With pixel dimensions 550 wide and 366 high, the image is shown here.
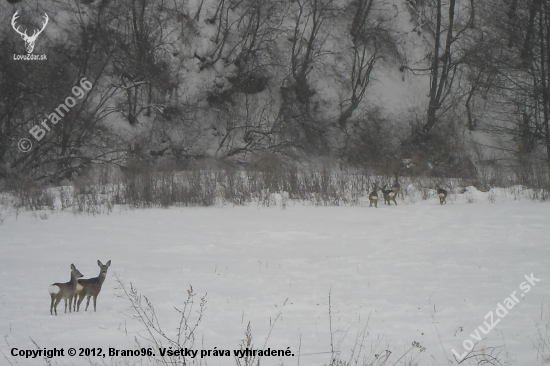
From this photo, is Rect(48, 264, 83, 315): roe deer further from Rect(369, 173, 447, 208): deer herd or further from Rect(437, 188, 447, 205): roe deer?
Rect(437, 188, 447, 205): roe deer

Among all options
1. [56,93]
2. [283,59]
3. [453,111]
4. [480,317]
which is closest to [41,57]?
[56,93]

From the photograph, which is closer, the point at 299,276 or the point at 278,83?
the point at 299,276

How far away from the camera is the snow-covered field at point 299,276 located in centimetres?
513

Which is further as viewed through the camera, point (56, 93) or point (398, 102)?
point (398, 102)

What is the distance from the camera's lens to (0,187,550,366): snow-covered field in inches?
202

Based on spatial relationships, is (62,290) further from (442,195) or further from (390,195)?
(442,195)

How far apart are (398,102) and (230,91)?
8709mm

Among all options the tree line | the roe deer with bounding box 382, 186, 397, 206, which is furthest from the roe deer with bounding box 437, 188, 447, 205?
the tree line

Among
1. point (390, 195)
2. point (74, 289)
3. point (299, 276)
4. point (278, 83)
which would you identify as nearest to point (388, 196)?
point (390, 195)

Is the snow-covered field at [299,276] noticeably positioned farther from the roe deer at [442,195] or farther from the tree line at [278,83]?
the tree line at [278,83]

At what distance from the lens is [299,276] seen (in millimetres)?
7676

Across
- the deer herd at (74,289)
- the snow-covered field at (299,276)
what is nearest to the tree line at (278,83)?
the snow-covered field at (299,276)

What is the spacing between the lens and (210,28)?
90.0 feet

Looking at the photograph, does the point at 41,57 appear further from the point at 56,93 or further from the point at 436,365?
the point at 436,365
